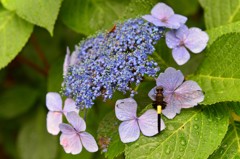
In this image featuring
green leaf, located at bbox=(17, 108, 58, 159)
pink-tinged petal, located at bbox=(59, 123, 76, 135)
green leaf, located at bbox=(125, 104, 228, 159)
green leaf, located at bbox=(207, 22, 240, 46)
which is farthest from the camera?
green leaf, located at bbox=(17, 108, 58, 159)

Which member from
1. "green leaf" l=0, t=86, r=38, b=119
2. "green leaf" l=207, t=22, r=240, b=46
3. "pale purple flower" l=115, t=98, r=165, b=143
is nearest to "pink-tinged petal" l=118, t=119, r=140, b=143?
"pale purple flower" l=115, t=98, r=165, b=143

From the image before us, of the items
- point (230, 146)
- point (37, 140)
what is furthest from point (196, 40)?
point (37, 140)

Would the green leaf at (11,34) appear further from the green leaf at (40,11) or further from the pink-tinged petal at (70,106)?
the pink-tinged petal at (70,106)

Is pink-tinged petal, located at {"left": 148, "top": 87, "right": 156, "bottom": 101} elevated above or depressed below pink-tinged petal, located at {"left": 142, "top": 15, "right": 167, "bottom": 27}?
below

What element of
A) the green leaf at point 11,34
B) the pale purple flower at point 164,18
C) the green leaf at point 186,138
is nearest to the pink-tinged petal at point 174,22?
the pale purple flower at point 164,18

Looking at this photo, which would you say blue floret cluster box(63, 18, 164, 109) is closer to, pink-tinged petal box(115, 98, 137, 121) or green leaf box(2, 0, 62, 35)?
pink-tinged petal box(115, 98, 137, 121)

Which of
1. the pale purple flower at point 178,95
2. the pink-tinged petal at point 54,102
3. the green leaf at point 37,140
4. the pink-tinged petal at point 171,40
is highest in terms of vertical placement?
the pink-tinged petal at point 171,40

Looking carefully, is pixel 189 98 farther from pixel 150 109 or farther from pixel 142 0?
pixel 142 0

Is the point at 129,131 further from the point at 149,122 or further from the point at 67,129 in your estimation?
the point at 67,129
